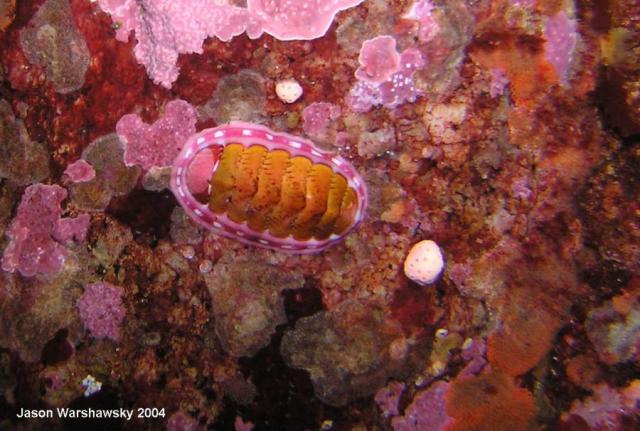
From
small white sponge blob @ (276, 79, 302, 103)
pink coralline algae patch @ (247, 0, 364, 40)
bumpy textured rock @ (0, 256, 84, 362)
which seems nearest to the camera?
pink coralline algae patch @ (247, 0, 364, 40)

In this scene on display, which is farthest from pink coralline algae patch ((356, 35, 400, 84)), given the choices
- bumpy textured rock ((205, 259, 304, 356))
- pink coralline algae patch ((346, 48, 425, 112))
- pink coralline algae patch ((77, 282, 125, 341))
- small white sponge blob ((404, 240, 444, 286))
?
pink coralline algae patch ((77, 282, 125, 341))

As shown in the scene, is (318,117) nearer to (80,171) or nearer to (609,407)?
(80,171)

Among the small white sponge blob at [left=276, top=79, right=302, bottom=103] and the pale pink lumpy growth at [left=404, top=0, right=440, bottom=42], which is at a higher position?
the pale pink lumpy growth at [left=404, top=0, right=440, bottom=42]

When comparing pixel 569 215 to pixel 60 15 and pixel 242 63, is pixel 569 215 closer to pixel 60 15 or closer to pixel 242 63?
pixel 242 63

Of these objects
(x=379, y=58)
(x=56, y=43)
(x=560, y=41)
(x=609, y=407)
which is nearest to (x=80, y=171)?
(x=56, y=43)

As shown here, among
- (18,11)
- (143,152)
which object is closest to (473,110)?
(143,152)

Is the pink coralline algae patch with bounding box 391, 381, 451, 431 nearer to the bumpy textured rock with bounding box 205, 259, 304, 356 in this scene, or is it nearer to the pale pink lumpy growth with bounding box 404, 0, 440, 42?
the bumpy textured rock with bounding box 205, 259, 304, 356
